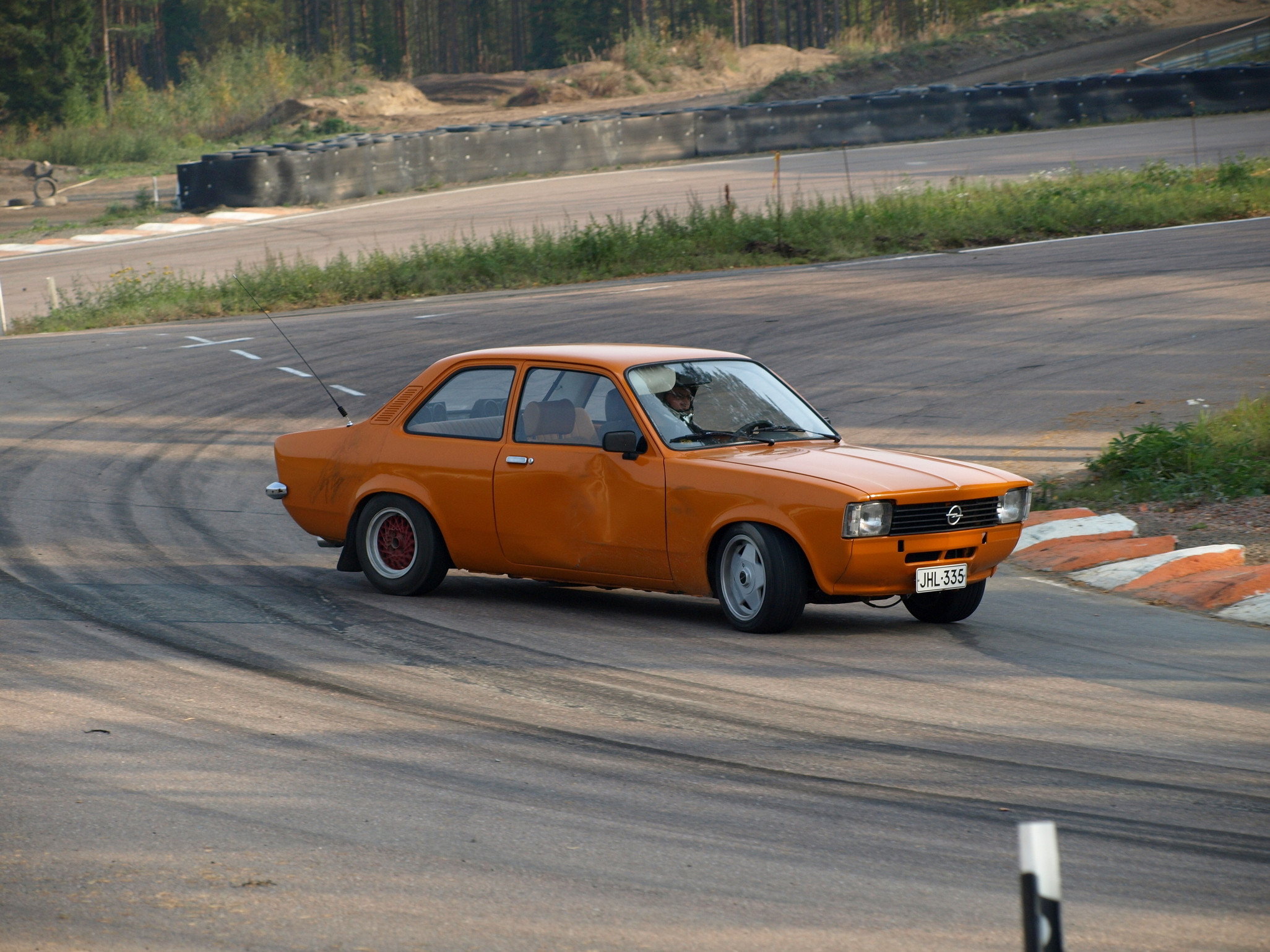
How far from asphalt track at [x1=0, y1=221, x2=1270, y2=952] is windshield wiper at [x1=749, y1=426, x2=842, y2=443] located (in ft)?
3.40

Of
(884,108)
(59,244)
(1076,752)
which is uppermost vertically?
(884,108)

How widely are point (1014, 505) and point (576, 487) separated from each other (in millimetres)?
2418

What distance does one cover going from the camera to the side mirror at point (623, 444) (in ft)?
26.3

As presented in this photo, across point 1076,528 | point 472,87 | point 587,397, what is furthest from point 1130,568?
point 472,87

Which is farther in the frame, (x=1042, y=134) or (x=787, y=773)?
(x=1042, y=134)

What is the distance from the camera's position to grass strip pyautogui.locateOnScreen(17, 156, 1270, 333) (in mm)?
25141

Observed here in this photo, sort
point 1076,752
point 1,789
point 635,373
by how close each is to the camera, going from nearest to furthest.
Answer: point 1,789 → point 1076,752 → point 635,373

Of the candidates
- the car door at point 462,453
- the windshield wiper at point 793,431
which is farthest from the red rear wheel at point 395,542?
the windshield wiper at point 793,431

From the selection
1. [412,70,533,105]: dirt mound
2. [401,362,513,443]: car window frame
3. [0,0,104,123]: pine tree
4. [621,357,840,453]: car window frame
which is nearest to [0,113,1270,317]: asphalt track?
[401,362,513,443]: car window frame

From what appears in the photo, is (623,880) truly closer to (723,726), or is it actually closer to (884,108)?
(723,726)

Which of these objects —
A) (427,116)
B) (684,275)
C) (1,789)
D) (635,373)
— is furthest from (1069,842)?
(427,116)

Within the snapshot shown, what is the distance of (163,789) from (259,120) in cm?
6621

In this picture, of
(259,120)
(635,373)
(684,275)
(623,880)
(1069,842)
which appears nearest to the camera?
(623,880)

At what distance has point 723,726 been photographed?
19.9ft
